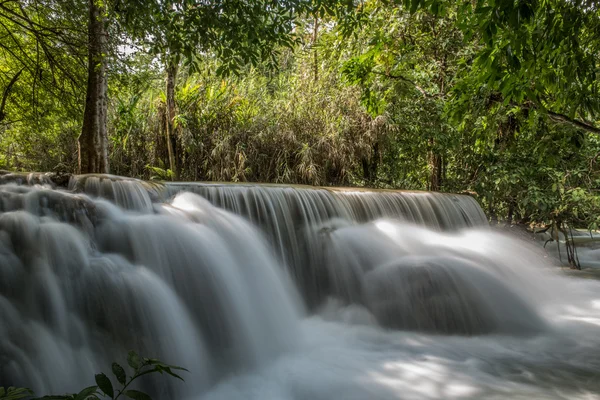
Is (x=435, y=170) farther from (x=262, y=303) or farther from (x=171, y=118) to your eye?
(x=262, y=303)

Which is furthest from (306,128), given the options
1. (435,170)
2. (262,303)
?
(262,303)

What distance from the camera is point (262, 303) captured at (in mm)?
4363

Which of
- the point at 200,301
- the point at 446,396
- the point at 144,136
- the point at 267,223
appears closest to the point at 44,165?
the point at 144,136

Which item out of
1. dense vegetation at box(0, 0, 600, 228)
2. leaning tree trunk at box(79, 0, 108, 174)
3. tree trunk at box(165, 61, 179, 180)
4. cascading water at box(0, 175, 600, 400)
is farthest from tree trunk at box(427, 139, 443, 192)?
leaning tree trunk at box(79, 0, 108, 174)

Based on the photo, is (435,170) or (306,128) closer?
(306,128)

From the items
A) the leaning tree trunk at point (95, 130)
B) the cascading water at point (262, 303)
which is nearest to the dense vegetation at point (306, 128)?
the leaning tree trunk at point (95, 130)

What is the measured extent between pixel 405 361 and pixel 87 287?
2690mm

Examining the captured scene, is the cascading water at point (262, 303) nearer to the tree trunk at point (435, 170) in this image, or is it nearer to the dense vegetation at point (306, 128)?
the dense vegetation at point (306, 128)

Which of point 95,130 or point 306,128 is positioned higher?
point 306,128

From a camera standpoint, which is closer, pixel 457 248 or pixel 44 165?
pixel 457 248

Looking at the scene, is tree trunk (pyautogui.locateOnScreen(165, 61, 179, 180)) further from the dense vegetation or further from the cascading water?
the cascading water

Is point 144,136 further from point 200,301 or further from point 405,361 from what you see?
point 405,361

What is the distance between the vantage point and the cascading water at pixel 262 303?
291 centimetres

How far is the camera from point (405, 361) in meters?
3.75
